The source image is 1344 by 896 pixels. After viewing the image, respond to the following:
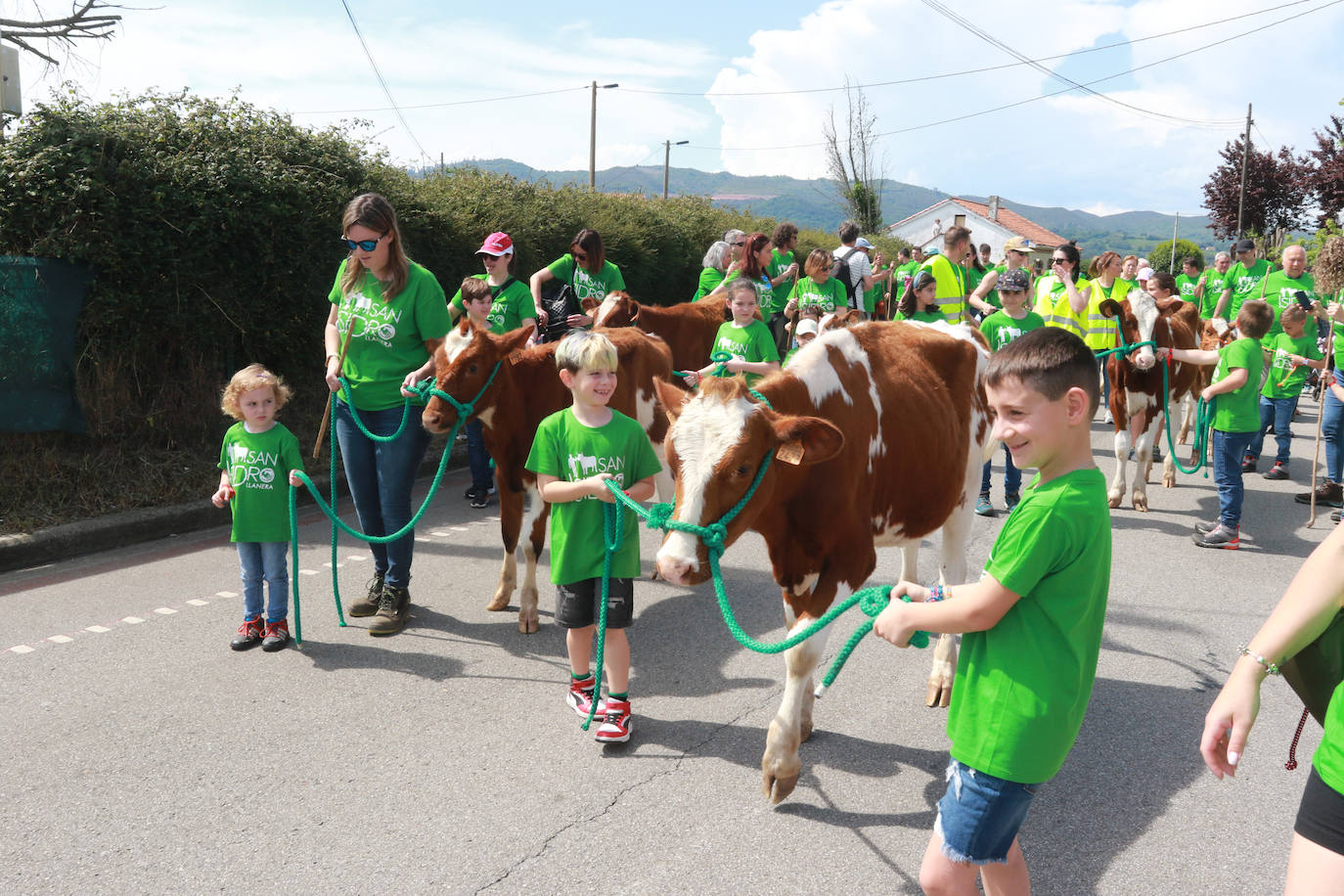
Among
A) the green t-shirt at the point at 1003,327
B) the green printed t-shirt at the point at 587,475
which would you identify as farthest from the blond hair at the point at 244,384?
the green t-shirt at the point at 1003,327

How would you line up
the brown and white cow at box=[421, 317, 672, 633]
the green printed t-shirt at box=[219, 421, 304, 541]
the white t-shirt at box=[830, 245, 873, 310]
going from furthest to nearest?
the white t-shirt at box=[830, 245, 873, 310] → the brown and white cow at box=[421, 317, 672, 633] → the green printed t-shirt at box=[219, 421, 304, 541]

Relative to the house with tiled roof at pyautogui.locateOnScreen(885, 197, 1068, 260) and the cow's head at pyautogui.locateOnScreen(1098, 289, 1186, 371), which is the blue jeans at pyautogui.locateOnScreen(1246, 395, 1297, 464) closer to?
the cow's head at pyautogui.locateOnScreen(1098, 289, 1186, 371)

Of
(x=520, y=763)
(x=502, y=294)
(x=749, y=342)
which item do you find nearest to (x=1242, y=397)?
(x=749, y=342)

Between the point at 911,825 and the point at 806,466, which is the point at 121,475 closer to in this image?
the point at 806,466

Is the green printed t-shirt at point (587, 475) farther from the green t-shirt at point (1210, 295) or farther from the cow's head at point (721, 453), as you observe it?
the green t-shirt at point (1210, 295)

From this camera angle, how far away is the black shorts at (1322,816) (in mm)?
1637

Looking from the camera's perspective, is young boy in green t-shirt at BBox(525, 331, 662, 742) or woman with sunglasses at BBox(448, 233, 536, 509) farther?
woman with sunglasses at BBox(448, 233, 536, 509)

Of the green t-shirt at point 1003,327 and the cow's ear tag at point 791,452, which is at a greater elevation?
the green t-shirt at point 1003,327

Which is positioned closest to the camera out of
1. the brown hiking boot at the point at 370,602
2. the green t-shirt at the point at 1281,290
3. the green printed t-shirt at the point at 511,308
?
the brown hiking boot at the point at 370,602

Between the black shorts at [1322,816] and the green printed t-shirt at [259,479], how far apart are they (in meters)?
4.36

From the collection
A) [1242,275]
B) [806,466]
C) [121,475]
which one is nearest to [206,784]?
[806,466]

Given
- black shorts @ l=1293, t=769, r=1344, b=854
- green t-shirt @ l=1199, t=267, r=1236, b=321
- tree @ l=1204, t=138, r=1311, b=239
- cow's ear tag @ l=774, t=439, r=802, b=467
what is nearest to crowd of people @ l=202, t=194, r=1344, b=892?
black shorts @ l=1293, t=769, r=1344, b=854

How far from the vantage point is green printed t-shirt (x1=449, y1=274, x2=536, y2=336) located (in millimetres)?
7066

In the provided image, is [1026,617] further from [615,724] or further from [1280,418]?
[1280,418]
